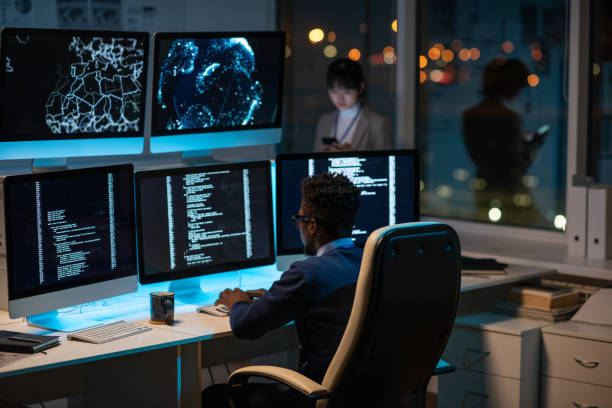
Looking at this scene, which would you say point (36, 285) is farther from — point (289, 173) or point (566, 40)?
point (566, 40)

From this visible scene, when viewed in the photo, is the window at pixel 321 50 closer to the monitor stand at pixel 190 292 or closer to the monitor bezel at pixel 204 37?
the monitor bezel at pixel 204 37

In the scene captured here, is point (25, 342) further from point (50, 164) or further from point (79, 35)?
point (79, 35)

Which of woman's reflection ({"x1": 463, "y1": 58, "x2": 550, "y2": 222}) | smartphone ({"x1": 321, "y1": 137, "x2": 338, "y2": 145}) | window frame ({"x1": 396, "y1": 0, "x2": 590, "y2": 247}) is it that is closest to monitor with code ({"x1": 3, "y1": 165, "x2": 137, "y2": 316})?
smartphone ({"x1": 321, "y1": 137, "x2": 338, "y2": 145})

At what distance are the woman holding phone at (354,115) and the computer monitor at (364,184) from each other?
0.89m

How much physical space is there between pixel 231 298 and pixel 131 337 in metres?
0.39

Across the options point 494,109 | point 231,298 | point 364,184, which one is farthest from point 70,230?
point 494,109

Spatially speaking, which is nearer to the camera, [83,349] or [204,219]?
[83,349]

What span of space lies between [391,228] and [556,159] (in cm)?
246

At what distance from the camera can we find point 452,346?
332 cm

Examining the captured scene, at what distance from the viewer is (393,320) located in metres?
1.99

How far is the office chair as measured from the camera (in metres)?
1.95

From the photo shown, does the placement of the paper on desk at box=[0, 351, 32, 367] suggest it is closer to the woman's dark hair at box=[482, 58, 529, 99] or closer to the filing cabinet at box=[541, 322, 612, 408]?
the filing cabinet at box=[541, 322, 612, 408]

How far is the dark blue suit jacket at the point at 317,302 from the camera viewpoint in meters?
2.12

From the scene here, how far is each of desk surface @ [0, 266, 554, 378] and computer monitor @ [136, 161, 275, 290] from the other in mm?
146
